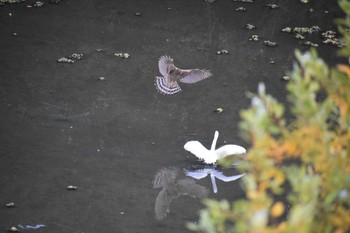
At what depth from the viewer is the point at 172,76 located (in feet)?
13.6

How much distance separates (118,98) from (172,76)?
0.43m

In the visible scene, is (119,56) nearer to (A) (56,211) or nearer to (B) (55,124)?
(B) (55,124)

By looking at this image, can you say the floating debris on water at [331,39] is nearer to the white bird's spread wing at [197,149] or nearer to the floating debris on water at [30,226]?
the white bird's spread wing at [197,149]

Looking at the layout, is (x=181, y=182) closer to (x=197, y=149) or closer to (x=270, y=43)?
(x=197, y=149)

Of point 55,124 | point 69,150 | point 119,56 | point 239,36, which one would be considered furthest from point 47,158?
point 239,36

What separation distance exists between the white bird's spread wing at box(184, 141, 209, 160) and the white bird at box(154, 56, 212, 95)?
2.10 feet

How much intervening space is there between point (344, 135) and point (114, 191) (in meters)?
2.09

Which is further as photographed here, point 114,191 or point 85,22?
point 85,22

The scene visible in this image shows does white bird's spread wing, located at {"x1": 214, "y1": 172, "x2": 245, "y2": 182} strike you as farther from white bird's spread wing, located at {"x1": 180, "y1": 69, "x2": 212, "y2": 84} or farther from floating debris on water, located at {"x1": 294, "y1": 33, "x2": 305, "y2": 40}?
floating debris on water, located at {"x1": 294, "y1": 33, "x2": 305, "y2": 40}

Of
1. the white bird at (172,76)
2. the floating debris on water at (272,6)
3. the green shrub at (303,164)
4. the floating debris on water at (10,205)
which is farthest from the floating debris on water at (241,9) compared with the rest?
the green shrub at (303,164)

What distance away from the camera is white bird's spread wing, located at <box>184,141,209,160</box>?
3.61 m

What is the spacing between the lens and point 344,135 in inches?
54.1

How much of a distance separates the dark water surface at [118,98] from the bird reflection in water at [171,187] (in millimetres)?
36

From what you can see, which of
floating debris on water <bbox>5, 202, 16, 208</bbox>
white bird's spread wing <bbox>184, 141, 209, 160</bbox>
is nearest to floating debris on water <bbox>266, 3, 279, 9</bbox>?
white bird's spread wing <bbox>184, 141, 209, 160</bbox>
